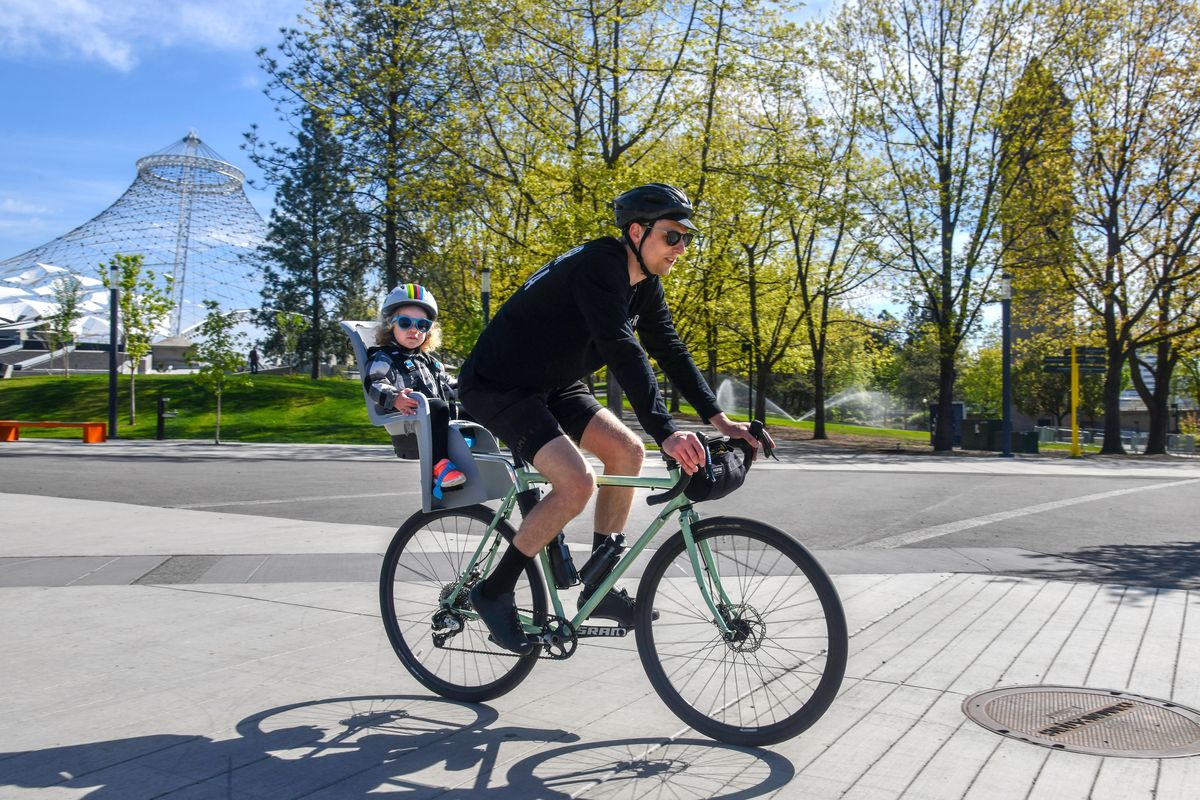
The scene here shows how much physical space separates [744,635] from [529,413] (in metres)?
1.08

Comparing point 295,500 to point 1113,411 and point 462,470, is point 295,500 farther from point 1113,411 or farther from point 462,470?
point 1113,411

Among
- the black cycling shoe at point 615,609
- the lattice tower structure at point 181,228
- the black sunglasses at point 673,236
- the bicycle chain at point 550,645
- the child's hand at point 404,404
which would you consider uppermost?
the lattice tower structure at point 181,228

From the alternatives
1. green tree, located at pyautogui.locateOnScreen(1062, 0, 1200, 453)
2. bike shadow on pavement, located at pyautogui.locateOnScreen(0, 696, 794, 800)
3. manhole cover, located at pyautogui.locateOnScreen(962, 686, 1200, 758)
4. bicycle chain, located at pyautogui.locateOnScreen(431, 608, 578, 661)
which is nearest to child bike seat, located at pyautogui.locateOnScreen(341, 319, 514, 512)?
bicycle chain, located at pyautogui.locateOnScreen(431, 608, 578, 661)

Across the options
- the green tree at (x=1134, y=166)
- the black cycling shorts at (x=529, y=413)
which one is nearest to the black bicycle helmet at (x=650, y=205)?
the black cycling shorts at (x=529, y=413)

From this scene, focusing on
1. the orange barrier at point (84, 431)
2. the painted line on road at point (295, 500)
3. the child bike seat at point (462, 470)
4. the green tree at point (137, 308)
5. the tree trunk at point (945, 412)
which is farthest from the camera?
the green tree at point (137, 308)

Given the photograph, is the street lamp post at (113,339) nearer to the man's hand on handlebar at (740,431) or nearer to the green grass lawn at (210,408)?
the green grass lawn at (210,408)

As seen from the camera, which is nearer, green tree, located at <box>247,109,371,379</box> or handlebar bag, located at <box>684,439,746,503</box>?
handlebar bag, located at <box>684,439,746,503</box>

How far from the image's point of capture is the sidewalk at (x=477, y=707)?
2945 millimetres

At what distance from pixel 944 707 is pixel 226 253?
154 metres

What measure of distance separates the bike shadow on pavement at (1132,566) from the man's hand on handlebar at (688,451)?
426 centimetres

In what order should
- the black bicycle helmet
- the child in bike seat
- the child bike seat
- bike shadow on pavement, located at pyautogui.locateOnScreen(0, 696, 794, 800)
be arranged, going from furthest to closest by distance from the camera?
the child in bike seat
the child bike seat
the black bicycle helmet
bike shadow on pavement, located at pyautogui.locateOnScreen(0, 696, 794, 800)

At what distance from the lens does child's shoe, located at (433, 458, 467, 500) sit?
3729mm

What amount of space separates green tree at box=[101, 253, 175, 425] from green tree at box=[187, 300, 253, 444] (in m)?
4.22

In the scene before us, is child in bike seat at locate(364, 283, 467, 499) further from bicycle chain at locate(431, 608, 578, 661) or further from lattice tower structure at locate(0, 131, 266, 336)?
lattice tower structure at locate(0, 131, 266, 336)
